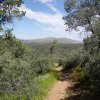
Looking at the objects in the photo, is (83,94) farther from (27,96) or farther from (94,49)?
(27,96)

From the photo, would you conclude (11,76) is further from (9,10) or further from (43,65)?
(43,65)

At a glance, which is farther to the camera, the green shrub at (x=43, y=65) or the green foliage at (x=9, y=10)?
the green shrub at (x=43, y=65)

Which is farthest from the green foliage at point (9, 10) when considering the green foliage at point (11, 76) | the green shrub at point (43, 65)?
the green shrub at point (43, 65)

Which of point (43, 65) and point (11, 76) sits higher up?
point (11, 76)

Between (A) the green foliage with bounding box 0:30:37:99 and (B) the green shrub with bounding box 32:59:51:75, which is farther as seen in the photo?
(B) the green shrub with bounding box 32:59:51:75

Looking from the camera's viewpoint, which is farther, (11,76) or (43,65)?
(43,65)

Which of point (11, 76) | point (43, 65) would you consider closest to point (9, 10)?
point (11, 76)

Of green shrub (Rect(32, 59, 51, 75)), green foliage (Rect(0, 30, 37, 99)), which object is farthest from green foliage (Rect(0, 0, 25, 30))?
green shrub (Rect(32, 59, 51, 75))

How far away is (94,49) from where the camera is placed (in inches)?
813

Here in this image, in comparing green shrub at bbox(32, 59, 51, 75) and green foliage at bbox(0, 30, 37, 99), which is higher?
green foliage at bbox(0, 30, 37, 99)

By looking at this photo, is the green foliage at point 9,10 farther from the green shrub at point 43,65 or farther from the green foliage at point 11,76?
the green shrub at point 43,65

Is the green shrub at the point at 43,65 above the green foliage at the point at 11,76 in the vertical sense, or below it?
below

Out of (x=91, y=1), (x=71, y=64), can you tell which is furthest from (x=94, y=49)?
(x=71, y=64)

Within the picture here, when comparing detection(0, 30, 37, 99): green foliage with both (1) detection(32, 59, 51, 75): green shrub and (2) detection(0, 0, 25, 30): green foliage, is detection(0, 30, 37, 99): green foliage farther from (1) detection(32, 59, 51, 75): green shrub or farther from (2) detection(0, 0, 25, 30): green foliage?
(1) detection(32, 59, 51, 75): green shrub
